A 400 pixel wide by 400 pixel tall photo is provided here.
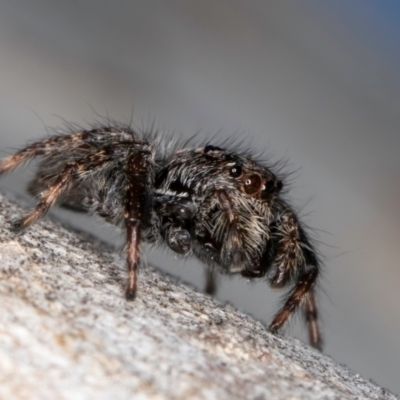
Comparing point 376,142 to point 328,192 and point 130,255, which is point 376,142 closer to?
point 328,192

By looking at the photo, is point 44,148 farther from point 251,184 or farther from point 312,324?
point 312,324

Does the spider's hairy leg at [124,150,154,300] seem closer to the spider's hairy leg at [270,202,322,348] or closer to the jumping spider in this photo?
the jumping spider

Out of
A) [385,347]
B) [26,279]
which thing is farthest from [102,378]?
[385,347]

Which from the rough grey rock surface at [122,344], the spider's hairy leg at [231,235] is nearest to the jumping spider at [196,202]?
the spider's hairy leg at [231,235]

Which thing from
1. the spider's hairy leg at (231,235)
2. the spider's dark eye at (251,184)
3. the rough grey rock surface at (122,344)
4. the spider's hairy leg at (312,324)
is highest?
the spider's dark eye at (251,184)

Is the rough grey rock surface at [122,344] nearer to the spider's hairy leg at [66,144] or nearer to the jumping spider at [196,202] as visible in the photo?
the jumping spider at [196,202]

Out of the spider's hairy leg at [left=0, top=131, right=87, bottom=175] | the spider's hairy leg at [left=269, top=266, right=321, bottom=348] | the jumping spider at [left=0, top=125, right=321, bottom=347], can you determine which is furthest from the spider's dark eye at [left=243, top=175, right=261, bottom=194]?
the spider's hairy leg at [left=0, top=131, right=87, bottom=175]

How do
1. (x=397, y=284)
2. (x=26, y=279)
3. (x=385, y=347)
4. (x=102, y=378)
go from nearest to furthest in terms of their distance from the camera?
(x=102, y=378) < (x=26, y=279) < (x=385, y=347) < (x=397, y=284)
